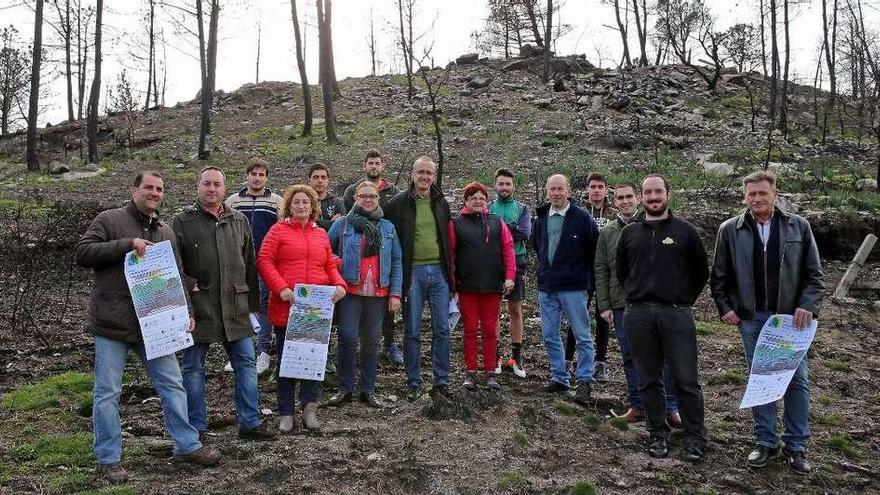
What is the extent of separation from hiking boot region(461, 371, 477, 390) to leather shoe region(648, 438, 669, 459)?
1595mm

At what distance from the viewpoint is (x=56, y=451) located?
14.6 feet

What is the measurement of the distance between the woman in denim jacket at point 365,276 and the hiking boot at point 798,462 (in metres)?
3.14

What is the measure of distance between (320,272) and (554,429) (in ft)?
7.43

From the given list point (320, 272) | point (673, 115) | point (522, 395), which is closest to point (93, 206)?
point (320, 272)

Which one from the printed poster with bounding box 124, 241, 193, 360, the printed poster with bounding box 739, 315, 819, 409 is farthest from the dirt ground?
the printed poster with bounding box 124, 241, 193, 360

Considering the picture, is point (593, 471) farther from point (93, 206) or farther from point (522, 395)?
point (93, 206)

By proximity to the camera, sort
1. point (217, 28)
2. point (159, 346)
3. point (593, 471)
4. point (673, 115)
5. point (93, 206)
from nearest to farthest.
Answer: point (159, 346) → point (593, 471) → point (93, 206) → point (217, 28) → point (673, 115)

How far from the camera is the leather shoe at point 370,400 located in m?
5.41

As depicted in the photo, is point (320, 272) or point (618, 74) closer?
point (320, 272)

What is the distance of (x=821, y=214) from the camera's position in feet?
40.6

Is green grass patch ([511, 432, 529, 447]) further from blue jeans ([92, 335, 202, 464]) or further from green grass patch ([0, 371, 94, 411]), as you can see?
green grass patch ([0, 371, 94, 411])

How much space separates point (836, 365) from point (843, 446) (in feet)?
8.75

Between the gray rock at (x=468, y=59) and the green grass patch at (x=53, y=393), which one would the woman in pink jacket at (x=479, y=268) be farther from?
the gray rock at (x=468, y=59)

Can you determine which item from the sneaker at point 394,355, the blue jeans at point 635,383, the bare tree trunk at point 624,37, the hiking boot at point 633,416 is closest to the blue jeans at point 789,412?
the blue jeans at point 635,383
